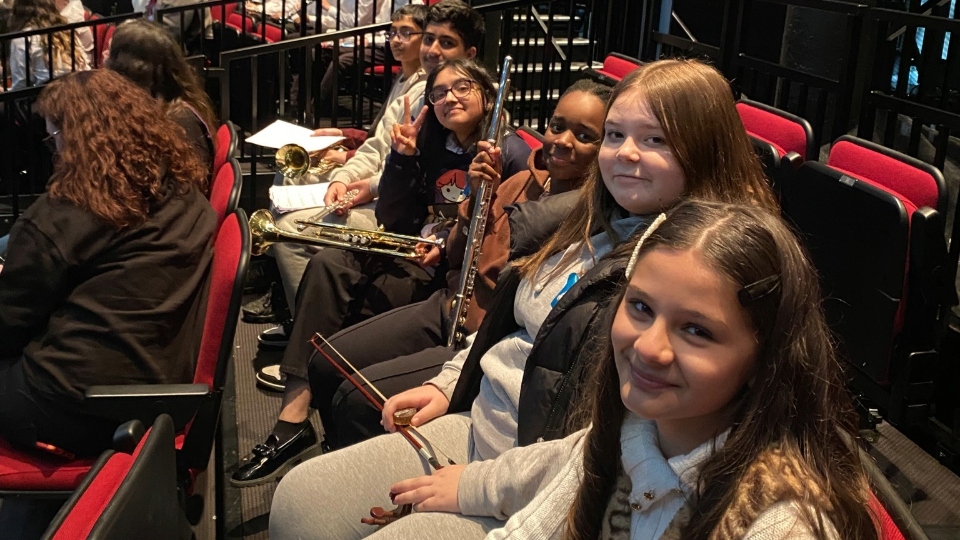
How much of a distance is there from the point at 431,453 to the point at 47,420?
3.47ft

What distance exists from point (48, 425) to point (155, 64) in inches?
71.3

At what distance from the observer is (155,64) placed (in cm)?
376

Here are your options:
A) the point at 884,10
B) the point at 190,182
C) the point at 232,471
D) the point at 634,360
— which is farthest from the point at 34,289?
the point at 884,10

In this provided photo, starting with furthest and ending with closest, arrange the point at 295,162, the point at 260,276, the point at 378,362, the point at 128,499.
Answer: the point at 260,276
the point at 295,162
the point at 378,362
the point at 128,499

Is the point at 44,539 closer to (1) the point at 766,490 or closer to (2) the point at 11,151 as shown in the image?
(1) the point at 766,490

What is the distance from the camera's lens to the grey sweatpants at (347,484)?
195cm

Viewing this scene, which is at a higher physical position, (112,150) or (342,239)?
(112,150)

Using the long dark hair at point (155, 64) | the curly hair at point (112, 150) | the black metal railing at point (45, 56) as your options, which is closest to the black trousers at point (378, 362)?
the curly hair at point (112, 150)

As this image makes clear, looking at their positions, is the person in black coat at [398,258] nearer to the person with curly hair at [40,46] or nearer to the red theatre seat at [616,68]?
the red theatre seat at [616,68]

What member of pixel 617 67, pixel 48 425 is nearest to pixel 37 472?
pixel 48 425

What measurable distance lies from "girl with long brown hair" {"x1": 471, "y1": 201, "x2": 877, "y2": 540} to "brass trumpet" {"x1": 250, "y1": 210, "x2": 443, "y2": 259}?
6.10ft

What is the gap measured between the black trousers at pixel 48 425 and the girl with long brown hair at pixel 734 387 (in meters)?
1.63

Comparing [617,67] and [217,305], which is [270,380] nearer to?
[217,305]

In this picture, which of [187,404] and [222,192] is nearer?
[187,404]
